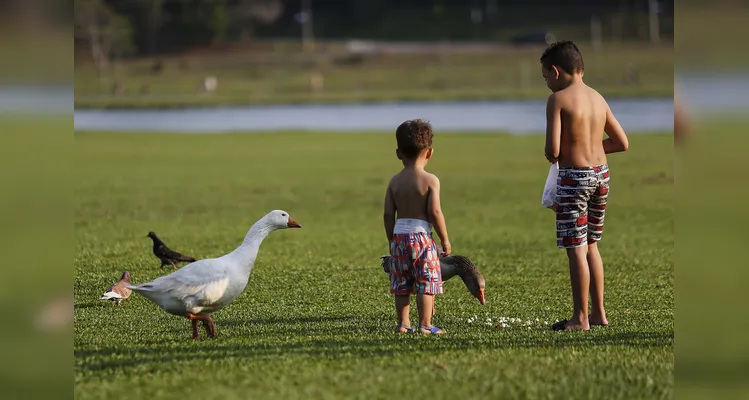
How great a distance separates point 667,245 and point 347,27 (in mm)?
82099

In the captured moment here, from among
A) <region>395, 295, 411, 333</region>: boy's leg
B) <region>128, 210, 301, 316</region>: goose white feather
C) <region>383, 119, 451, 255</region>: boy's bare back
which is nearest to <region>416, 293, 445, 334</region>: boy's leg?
<region>395, 295, 411, 333</region>: boy's leg

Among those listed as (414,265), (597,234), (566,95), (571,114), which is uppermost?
(566,95)

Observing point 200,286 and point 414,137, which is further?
point 414,137

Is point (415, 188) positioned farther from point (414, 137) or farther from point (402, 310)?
point (402, 310)

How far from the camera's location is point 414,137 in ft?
23.4

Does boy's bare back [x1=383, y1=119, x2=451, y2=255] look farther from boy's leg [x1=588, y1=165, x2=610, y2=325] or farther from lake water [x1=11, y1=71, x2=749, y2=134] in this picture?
lake water [x1=11, y1=71, x2=749, y2=134]

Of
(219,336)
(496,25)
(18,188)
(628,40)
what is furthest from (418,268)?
(496,25)

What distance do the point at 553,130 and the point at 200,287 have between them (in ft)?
7.45

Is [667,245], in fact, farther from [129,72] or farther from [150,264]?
[129,72]

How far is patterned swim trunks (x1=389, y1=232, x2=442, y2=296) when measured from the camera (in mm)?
7055

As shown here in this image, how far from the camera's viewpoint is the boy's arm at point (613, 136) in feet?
24.3

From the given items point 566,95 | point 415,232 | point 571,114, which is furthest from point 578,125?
point 415,232

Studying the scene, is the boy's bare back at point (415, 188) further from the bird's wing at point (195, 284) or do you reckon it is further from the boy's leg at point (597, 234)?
the bird's wing at point (195, 284)

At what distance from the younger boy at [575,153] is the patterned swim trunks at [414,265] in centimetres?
79
